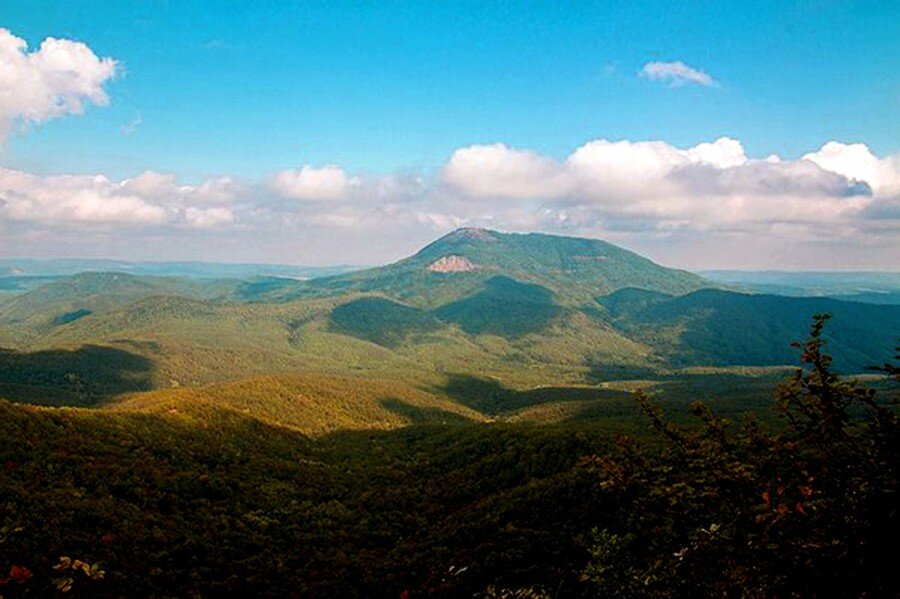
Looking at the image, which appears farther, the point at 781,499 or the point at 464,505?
the point at 464,505

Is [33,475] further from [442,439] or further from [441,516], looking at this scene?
[442,439]

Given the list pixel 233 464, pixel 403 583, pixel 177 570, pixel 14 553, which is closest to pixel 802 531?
pixel 14 553

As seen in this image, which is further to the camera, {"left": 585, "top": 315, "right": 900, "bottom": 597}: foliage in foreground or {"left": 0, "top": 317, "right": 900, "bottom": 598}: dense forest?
{"left": 0, "top": 317, "right": 900, "bottom": 598}: dense forest

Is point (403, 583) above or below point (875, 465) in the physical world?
below

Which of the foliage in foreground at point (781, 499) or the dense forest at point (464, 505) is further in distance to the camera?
the dense forest at point (464, 505)
